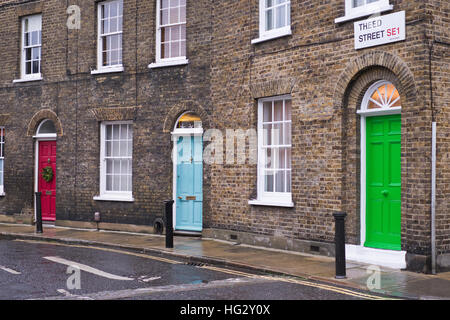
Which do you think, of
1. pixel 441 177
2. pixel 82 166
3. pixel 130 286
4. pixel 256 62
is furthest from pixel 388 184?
pixel 82 166

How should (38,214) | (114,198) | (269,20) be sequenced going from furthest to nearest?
(114,198)
(38,214)
(269,20)

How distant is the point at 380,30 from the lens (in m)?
10.6

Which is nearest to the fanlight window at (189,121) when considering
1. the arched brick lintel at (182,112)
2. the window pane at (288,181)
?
the arched brick lintel at (182,112)

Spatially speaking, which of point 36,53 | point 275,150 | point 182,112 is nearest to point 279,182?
point 275,150

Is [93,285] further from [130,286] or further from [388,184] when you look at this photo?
[388,184]

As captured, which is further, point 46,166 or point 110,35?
point 46,166

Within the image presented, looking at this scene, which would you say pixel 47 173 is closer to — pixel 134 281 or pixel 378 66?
pixel 134 281

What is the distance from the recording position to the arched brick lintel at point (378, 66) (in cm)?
1009

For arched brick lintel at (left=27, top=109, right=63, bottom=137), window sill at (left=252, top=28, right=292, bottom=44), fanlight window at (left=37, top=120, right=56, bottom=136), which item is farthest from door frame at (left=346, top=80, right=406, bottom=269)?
fanlight window at (left=37, top=120, right=56, bottom=136)

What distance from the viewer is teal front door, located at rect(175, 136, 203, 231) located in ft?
49.2

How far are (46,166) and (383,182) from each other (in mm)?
10818

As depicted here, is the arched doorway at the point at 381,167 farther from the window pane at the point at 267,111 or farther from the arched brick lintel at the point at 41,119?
the arched brick lintel at the point at 41,119

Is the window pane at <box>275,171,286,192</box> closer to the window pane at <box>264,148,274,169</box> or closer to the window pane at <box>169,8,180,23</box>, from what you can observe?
the window pane at <box>264,148,274,169</box>
